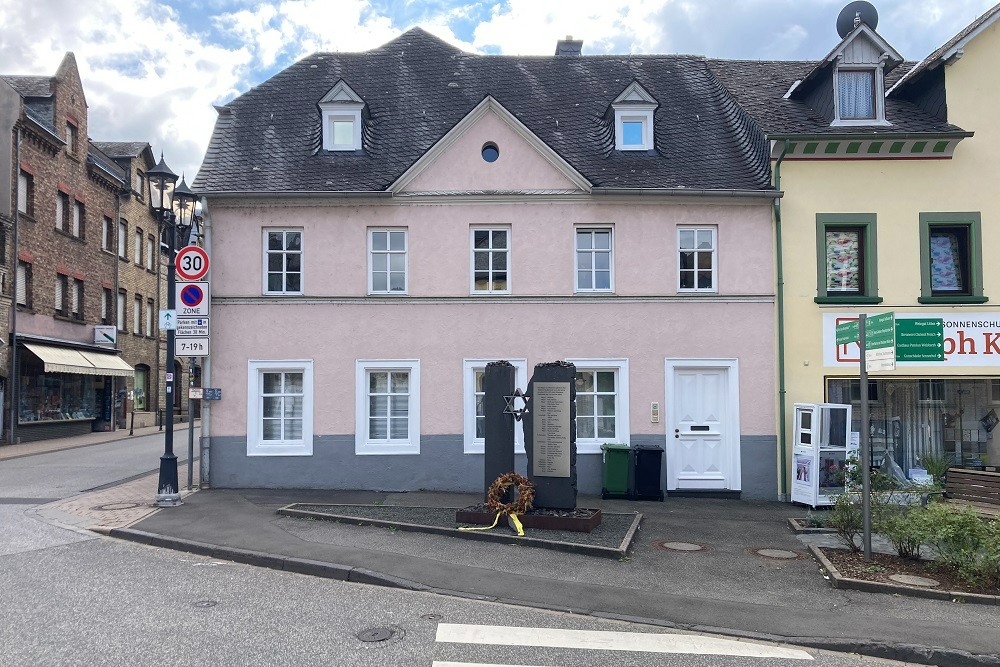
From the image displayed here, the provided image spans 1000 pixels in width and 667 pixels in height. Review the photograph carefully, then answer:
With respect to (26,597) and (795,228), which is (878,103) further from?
(26,597)

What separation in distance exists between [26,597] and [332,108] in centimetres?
1150

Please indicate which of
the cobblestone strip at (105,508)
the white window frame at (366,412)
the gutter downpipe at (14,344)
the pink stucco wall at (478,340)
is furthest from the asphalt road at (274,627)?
the gutter downpipe at (14,344)

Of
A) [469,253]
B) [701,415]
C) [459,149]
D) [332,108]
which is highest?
[332,108]

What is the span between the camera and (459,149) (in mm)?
15500

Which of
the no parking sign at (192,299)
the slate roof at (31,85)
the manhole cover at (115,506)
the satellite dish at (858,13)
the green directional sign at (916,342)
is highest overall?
the slate roof at (31,85)

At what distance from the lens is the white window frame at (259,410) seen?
15.0 meters

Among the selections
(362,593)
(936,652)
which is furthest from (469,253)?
(936,652)

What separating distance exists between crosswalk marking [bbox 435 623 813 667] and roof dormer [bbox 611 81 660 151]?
11790mm

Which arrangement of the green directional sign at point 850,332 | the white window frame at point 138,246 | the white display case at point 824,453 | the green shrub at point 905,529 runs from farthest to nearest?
the white window frame at point 138,246, the white display case at point 824,453, the green directional sign at point 850,332, the green shrub at point 905,529

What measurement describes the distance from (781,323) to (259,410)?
1000cm

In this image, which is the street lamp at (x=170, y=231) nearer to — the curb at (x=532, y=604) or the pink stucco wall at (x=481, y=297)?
the pink stucco wall at (x=481, y=297)

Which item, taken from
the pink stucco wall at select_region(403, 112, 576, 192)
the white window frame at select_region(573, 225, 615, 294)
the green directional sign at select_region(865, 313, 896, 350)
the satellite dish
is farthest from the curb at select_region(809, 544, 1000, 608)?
the satellite dish

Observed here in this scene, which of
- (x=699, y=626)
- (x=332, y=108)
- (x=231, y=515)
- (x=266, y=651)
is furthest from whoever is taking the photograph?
(x=332, y=108)

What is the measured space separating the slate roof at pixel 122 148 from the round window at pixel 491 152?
1121 inches
